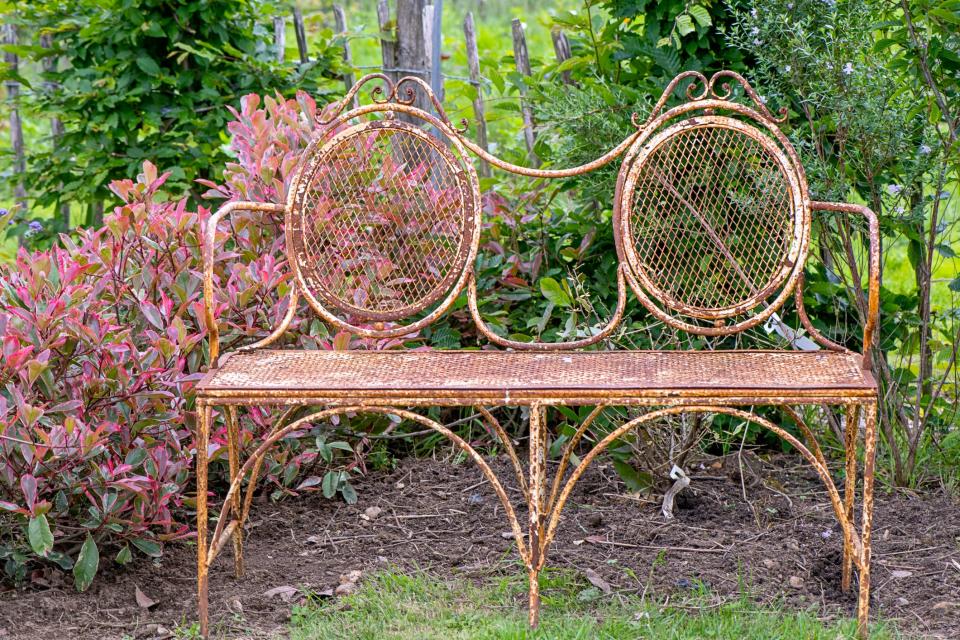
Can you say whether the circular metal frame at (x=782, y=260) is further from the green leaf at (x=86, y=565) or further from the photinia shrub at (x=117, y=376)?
the green leaf at (x=86, y=565)

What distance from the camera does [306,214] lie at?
2963 mm

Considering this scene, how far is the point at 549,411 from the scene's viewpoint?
3717 millimetres

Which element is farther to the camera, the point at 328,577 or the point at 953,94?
the point at 953,94

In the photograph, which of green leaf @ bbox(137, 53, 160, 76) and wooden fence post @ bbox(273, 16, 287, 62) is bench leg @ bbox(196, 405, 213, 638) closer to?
green leaf @ bbox(137, 53, 160, 76)

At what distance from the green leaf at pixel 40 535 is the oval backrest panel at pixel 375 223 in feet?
2.75

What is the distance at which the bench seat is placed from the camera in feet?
7.93

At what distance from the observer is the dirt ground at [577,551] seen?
263 centimetres

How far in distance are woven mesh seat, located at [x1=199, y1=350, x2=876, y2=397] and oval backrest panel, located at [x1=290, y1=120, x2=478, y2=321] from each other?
0.80 feet

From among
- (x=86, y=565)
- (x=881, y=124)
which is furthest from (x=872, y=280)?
(x=86, y=565)

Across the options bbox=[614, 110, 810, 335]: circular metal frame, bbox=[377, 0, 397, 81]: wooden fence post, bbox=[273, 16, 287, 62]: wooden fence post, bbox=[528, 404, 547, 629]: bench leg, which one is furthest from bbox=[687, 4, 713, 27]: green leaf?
bbox=[273, 16, 287, 62]: wooden fence post

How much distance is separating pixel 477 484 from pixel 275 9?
208 cm

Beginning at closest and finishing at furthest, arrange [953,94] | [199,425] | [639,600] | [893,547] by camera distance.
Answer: [199,425] < [639,600] < [893,547] < [953,94]

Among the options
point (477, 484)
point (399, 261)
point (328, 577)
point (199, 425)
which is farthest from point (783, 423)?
point (199, 425)

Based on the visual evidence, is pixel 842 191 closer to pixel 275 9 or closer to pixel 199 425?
pixel 199 425
